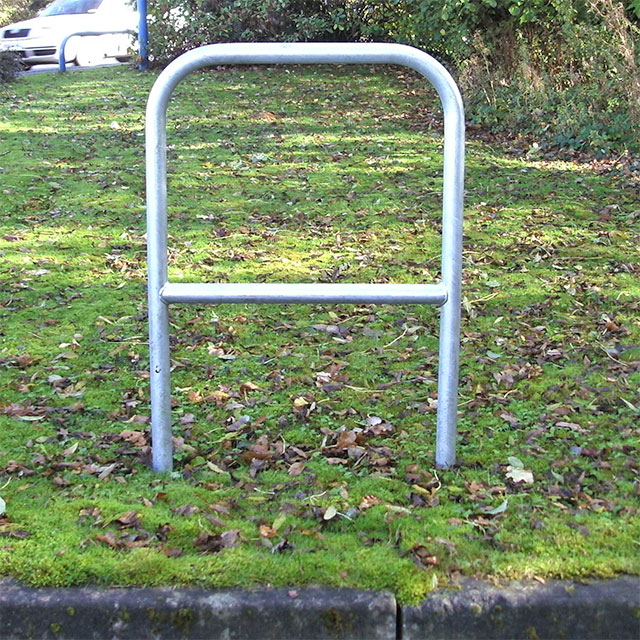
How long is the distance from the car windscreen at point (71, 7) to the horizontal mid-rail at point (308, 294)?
15501 mm

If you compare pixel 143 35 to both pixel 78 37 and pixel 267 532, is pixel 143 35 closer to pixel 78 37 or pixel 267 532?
pixel 78 37

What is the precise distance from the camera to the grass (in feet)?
8.75

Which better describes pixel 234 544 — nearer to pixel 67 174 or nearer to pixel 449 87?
pixel 449 87

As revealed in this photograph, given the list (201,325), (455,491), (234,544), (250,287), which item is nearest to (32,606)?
(234,544)

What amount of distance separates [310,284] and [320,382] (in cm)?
116

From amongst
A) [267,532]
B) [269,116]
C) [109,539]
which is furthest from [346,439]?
[269,116]

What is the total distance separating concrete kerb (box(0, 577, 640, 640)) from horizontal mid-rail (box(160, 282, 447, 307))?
0.96 meters

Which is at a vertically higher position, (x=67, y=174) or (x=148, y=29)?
(x=148, y=29)

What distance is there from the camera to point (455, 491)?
3.03 m

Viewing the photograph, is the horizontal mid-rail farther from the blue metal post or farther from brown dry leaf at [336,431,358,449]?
the blue metal post

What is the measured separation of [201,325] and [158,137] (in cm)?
198

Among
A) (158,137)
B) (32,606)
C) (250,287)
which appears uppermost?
(158,137)

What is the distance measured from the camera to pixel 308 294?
291 cm

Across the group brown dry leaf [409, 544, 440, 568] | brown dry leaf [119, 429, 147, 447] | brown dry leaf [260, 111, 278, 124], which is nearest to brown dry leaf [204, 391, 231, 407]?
brown dry leaf [119, 429, 147, 447]
